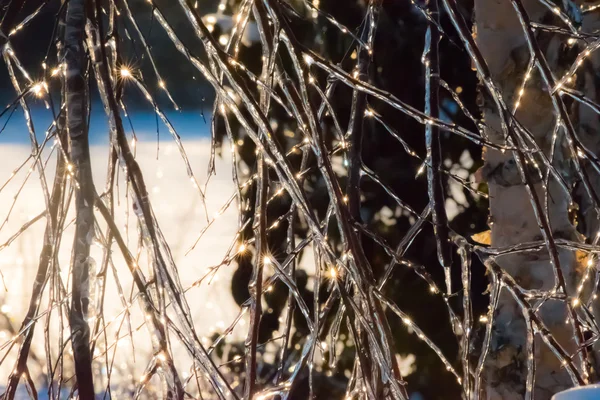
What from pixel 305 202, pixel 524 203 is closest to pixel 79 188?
pixel 305 202

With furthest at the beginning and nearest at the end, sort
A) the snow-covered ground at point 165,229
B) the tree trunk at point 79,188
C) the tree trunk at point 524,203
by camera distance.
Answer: the snow-covered ground at point 165,229, the tree trunk at point 524,203, the tree trunk at point 79,188

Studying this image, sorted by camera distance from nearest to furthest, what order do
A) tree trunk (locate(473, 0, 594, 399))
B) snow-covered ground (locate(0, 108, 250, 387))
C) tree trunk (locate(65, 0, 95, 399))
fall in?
tree trunk (locate(65, 0, 95, 399))
tree trunk (locate(473, 0, 594, 399))
snow-covered ground (locate(0, 108, 250, 387))

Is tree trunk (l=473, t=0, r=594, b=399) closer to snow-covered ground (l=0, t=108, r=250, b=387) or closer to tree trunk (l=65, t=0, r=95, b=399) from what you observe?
tree trunk (l=65, t=0, r=95, b=399)

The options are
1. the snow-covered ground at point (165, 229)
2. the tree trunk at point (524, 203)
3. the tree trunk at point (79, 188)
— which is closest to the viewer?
the tree trunk at point (79, 188)

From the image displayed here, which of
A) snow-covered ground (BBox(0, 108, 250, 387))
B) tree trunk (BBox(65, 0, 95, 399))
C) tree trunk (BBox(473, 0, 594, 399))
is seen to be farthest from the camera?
snow-covered ground (BBox(0, 108, 250, 387))

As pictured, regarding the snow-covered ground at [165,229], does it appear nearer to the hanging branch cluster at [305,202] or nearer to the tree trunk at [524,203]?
the tree trunk at [524,203]

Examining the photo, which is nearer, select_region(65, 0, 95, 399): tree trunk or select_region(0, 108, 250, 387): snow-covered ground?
select_region(65, 0, 95, 399): tree trunk

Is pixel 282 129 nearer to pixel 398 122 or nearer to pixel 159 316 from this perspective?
pixel 398 122

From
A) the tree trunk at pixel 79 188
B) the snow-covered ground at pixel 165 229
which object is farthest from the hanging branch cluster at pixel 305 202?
the snow-covered ground at pixel 165 229

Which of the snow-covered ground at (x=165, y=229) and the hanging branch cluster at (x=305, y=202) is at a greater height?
the snow-covered ground at (x=165, y=229)

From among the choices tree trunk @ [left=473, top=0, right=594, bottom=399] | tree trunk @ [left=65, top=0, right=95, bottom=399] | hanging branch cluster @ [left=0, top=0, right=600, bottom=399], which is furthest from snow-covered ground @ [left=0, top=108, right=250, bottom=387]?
tree trunk @ [left=65, top=0, right=95, bottom=399]

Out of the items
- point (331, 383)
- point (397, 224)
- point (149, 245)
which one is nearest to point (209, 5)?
point (397, 224)

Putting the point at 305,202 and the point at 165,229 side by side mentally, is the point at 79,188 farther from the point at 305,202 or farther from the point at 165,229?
the point at 165,229

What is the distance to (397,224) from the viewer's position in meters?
3.42
